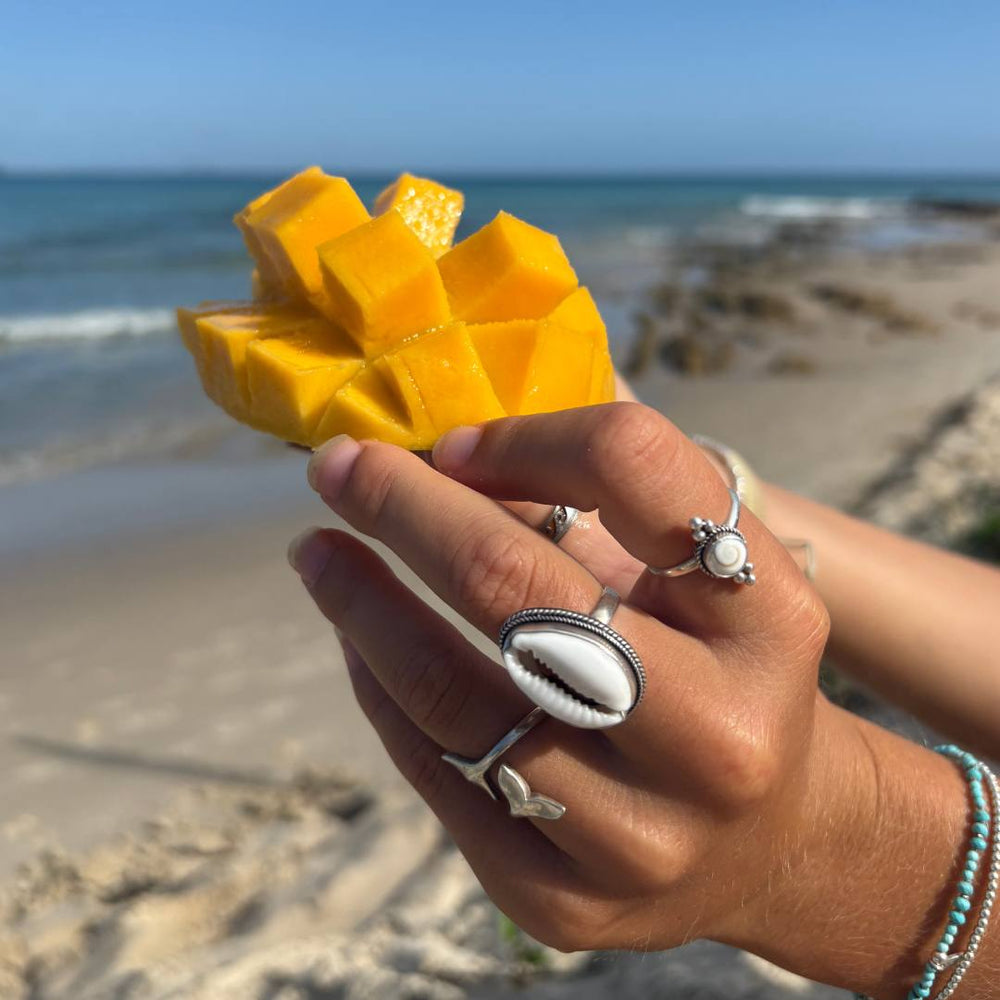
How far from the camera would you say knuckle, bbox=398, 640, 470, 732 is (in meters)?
1.17

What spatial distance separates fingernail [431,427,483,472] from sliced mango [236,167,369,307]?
1.37ft

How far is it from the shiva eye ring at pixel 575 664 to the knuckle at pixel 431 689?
0.17 metres

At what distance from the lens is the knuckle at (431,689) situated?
3.85 feet

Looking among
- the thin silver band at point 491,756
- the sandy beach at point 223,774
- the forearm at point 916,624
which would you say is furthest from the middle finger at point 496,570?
the sandy beach at point 223,774

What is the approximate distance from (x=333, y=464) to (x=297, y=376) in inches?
7.4

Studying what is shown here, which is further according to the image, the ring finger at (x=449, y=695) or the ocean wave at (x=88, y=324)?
the ocean wave at (x=88, y=324)

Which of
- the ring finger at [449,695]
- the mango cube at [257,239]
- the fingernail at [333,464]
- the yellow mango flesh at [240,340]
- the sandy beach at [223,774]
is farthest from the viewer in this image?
the sandy beach at [223,774]

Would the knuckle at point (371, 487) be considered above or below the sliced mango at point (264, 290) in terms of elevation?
below

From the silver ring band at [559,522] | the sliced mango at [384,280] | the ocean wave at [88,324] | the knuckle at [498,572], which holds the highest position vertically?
the sliced mango at [384,280]

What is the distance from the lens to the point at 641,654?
39.8 inches

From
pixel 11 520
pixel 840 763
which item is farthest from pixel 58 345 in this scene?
pixel 840 763

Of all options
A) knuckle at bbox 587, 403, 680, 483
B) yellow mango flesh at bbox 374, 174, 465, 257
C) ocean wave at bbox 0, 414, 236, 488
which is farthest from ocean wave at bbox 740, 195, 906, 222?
knuckle at bbox 587, 403, 680, 483

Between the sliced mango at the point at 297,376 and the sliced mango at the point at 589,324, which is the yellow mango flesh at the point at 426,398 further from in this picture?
the sliced mango at the point at 589,324

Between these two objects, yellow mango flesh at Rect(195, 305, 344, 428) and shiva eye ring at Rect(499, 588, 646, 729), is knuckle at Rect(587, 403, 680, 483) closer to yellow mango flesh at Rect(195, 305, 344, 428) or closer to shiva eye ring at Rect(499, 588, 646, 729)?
shiva eye ring at Rect(499, 588, 646, 729)
